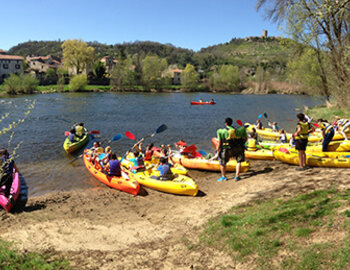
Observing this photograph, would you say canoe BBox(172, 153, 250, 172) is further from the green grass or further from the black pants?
the green grass

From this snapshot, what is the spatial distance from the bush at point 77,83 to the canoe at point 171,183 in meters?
56.8

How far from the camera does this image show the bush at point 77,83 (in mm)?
61469

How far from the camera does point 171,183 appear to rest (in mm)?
9352

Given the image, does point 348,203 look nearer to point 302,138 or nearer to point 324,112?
point 302,138

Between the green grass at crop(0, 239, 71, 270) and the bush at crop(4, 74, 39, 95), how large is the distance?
54.6 metres

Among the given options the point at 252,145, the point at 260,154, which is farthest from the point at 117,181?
the point at 252,145

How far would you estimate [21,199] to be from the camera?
9258mm

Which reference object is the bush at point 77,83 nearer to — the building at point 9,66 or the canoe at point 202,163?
the building at point 9,66

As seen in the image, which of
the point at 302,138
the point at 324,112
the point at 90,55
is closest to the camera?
the point at 302,138

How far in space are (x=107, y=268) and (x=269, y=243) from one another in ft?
9.52

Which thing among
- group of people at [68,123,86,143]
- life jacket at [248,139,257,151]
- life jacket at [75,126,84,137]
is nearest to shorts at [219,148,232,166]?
life jacket at [248,139,257,151]

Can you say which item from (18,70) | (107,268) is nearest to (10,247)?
(107,268)

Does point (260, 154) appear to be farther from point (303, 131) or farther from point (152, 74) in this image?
point (152, 74)

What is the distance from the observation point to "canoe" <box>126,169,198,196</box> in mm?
8992
